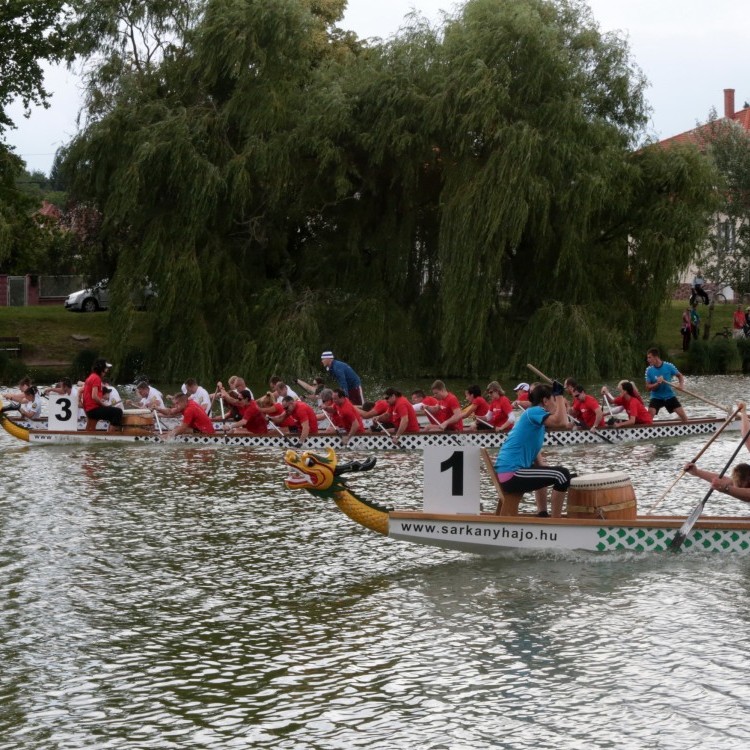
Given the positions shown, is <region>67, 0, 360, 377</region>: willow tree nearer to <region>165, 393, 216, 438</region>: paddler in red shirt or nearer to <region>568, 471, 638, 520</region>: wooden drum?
<region>165, 393, 216, 438</region>: paddler in red shirt

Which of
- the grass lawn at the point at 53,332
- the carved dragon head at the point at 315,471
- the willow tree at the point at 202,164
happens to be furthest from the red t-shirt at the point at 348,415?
the grass lawn at the point at 53,332

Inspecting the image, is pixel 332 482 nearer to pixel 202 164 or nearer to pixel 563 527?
pixel 563 527

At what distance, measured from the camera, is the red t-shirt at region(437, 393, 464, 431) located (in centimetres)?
2367

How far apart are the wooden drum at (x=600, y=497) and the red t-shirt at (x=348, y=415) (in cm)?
1002

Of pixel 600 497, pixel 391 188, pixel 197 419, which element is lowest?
pixel 600 497

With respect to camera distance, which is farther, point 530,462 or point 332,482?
point 530,462

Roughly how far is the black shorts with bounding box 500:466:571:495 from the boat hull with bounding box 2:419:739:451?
9.41 meters

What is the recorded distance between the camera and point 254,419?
78.3 ft

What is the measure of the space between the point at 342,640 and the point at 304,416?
39.3 feet

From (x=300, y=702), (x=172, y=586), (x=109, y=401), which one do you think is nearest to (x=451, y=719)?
(x=300, y=702)

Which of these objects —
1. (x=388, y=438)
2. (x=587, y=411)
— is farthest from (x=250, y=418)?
(x=587, y=411)

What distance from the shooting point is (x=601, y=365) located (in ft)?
110

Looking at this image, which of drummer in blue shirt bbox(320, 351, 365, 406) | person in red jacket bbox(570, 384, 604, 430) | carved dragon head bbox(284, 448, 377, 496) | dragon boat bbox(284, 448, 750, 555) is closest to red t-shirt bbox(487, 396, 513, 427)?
person in red jacket bbox(570, 384, 604, 430)

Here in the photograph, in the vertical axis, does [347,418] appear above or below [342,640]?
above
